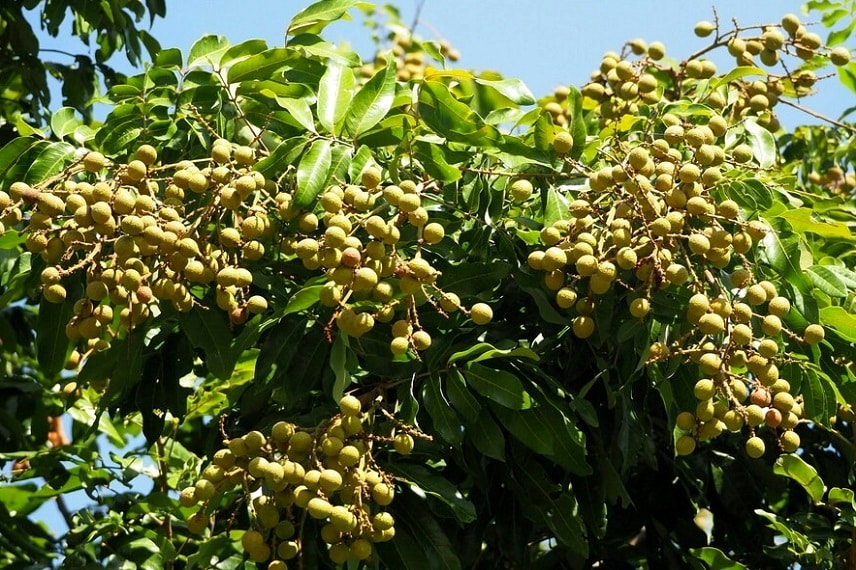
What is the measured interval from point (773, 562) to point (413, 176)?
110cm

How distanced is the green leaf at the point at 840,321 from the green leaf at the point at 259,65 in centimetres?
99

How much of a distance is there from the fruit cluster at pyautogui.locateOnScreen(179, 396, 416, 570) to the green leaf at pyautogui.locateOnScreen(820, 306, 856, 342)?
2.29 ft

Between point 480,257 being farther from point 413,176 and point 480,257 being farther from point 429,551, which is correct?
point 429,551

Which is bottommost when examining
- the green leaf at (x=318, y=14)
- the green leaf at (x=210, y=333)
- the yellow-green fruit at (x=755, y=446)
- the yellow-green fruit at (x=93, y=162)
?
the yellow-green fruit at (x=755, y=446)

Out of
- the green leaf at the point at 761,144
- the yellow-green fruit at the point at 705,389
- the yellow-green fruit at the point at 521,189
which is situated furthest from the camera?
the green leaf at the point at 761,144

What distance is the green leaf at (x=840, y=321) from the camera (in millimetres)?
1975

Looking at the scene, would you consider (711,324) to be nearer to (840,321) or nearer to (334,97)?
(840,321)

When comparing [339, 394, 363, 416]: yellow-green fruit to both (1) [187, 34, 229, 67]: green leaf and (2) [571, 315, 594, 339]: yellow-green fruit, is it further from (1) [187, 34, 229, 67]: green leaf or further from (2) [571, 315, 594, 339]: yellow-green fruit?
(1) [187, 34, 229, 67]: green leaf

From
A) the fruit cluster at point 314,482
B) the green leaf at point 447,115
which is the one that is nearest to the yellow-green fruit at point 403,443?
the fruit cluster at point 314,482

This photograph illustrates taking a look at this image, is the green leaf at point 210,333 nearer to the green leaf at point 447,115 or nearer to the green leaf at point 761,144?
the green leaf at point 447,115

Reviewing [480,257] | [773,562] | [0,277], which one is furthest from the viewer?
[0,277]

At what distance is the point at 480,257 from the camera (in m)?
2.05

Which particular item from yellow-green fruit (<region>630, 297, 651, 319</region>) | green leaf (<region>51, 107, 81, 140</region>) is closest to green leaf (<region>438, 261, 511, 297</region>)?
yellow-green fruit (<region>630, 297, 651, 319</region>)

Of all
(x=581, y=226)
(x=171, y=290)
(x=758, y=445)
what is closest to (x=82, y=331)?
(x=171, y=290)
